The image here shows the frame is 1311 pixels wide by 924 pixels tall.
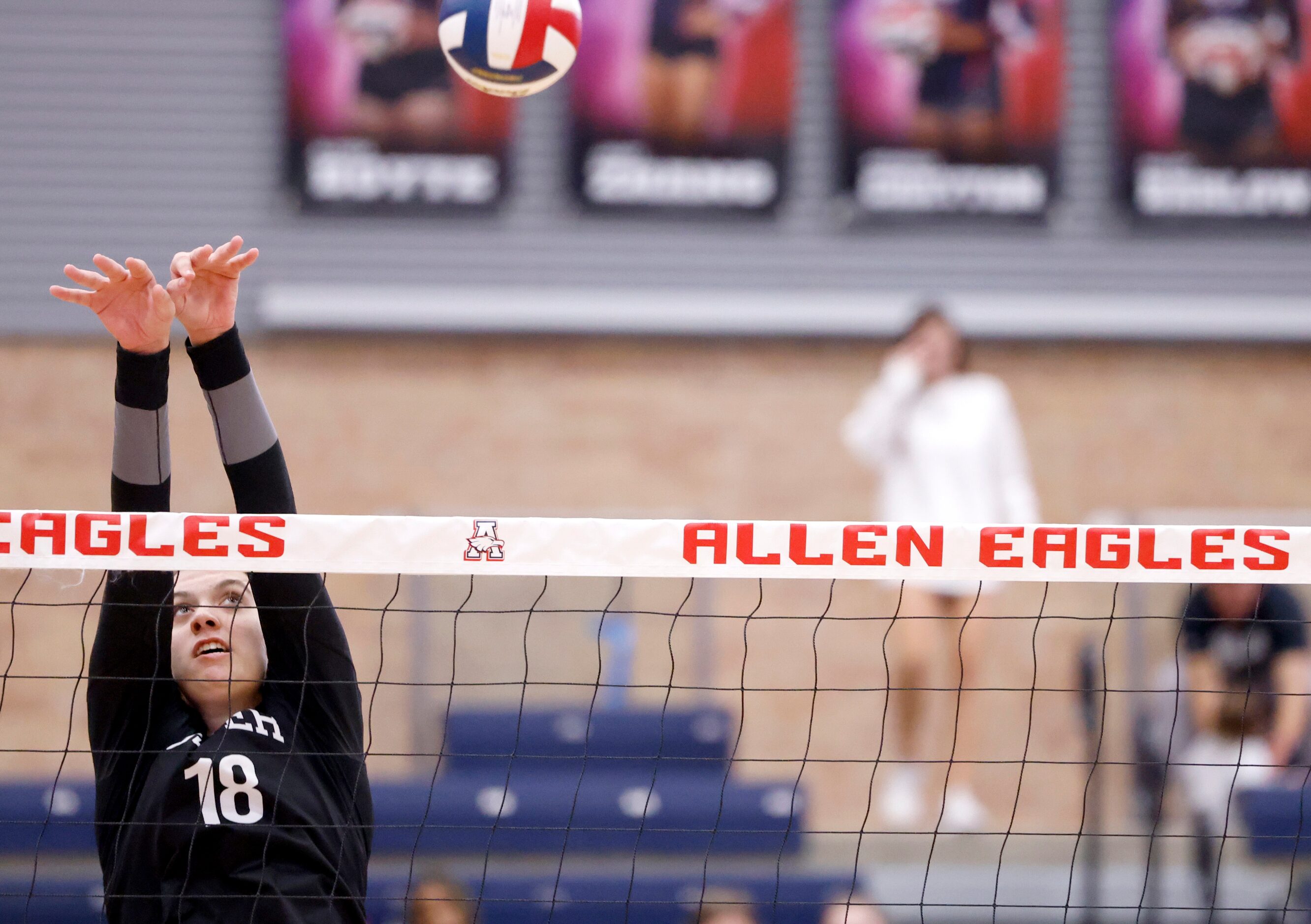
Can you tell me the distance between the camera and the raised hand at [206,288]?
9.10ft

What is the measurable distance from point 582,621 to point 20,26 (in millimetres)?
4501

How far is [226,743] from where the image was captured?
9.11 ft

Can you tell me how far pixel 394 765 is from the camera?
7.23 metres

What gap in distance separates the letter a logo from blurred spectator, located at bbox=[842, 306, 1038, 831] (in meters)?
3.34

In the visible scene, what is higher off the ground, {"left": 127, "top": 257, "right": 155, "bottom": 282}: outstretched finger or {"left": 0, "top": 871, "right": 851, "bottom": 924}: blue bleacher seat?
{"left": 127, "top": 257, "right": 155, "bottom": 282}: outstretched finger

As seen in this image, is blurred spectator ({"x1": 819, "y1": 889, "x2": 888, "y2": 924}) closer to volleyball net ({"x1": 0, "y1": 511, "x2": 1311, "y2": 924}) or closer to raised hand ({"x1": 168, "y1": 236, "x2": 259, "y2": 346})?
volleyball net ({"x1": 0, "y1": 511, "x2": 1311, "y2": 924})

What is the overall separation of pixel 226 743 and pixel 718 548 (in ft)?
3.94

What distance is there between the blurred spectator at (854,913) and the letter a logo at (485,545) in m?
2.03

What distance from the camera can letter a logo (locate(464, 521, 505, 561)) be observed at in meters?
3.24

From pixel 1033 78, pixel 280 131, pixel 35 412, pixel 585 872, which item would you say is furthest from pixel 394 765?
pixel 1033 78

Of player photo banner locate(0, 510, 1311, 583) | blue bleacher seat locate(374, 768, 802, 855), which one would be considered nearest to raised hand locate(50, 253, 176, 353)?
player photo banner locate(0, 510, 1311, 583)

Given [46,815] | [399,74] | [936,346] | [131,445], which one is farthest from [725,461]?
[131,445]

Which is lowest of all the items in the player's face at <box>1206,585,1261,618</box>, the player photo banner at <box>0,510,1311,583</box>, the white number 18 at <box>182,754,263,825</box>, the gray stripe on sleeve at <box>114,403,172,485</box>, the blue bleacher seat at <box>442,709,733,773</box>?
the blue bleacher seat at <box>442,709,733,773</box>

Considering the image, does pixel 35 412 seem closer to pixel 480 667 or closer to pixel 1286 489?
pixel 480 667
